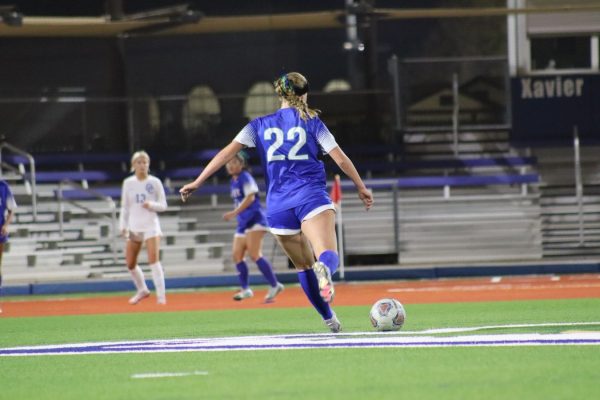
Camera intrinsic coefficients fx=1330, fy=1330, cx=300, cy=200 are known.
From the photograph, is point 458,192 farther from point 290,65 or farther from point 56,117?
point 56,117

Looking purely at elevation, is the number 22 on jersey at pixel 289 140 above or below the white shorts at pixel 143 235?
above

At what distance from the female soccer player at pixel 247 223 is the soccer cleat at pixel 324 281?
8.53m

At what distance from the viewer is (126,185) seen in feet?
63.0

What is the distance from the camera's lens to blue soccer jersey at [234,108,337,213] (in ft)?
38.0

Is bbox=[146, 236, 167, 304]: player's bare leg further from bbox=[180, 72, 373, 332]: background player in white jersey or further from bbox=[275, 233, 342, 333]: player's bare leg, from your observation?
bbox=[180, 72, 373, 332]: background player in white jersey

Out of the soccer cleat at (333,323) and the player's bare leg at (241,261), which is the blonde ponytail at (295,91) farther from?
the player's bare leg at (241,261)

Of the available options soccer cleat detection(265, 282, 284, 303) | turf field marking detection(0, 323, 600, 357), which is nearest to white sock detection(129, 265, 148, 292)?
soccer cleat detection(265, 282, 284, 303)

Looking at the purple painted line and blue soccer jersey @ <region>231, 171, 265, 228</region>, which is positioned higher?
blue soccer jersey @ <region>231, 171, 265, 228</region>

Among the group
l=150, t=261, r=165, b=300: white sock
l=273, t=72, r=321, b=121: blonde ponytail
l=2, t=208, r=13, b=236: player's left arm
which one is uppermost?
l=273, t=72, r=321, b=121: blonde ponytail

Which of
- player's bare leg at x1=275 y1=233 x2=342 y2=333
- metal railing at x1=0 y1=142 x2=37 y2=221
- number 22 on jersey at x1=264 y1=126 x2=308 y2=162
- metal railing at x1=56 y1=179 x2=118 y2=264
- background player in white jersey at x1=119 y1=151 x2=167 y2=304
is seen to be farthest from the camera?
metal railing at x1=0 y1=142 x2=37 y2=221

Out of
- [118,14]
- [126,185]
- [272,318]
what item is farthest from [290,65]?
[272,318]

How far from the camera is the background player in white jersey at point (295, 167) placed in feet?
37.7

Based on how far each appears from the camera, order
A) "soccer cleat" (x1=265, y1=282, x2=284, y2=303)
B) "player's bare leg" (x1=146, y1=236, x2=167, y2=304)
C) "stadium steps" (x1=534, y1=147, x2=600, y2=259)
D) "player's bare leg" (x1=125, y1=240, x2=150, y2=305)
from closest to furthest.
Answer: "player's bare leg" (x1=146, y1=236, x2=167, y2=304) → "player's bare leg" (x1=125, y1=240, x2=150, y2=305) → "soccer cleat" (x1=265, y1=282, x2=284, y2=303) → "stadium steps" (x1=534, y1=147, x2=600, y2=259)

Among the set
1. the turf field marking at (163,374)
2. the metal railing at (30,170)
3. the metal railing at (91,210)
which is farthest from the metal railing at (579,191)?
the turf field marking at (163,374)
